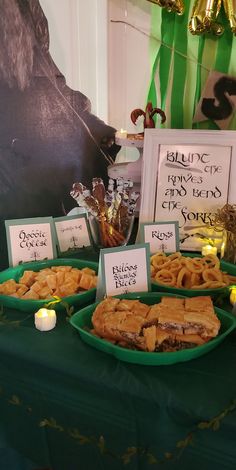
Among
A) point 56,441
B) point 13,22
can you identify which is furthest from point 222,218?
point 13,22

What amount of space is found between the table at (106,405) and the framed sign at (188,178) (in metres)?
0.60

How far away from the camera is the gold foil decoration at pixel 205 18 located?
131 centimetres

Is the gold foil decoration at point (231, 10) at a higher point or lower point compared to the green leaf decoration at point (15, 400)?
higher

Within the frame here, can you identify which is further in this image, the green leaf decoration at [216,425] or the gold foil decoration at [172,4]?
the gold foil decoration at [172,4]

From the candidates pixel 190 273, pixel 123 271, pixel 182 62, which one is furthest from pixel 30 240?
pixel 182 62

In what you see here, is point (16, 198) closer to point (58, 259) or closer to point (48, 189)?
point (48, 189)

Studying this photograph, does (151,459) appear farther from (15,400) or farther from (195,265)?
(195,265)

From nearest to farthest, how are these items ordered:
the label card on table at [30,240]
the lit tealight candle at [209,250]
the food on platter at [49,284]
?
the food on platter at [49,284] → the label card on table at [30,240] → the lit tealight candle at [209,250]

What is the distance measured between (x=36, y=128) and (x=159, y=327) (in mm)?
967

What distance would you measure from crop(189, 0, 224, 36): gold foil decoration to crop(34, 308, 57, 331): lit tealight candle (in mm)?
1090

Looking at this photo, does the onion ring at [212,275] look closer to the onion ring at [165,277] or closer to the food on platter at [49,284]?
the onion ring at [165,277]

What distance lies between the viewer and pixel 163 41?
1.50 m

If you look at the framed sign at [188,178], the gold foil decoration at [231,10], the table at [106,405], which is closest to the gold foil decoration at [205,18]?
the gold foil decoration at [231,10]

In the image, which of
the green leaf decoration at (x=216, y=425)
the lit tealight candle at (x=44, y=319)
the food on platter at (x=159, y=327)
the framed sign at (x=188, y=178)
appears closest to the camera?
the green leaf decoration at (x=216, y=425)
